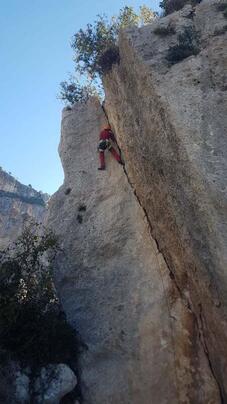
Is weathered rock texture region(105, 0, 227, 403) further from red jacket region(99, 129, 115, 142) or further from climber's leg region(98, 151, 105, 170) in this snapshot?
red jacket region(99, 129, 115, 142)

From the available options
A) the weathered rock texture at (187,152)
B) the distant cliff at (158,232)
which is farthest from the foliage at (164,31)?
the weathered rock texture at (187,152)

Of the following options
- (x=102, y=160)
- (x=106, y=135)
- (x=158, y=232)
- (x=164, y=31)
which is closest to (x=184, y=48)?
(x=164, y=31)

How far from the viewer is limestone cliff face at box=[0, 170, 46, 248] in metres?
80.9

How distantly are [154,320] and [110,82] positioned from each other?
38.0ft

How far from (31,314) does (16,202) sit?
78.8 m

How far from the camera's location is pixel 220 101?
1404 cm

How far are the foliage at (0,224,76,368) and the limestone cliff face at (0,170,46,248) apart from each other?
6044 cm

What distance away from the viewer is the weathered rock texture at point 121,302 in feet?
48.5

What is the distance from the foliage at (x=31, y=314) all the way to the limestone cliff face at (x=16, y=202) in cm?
6044

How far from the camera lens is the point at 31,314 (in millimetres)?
15664

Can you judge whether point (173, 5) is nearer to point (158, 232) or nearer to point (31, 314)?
point (158, 232)

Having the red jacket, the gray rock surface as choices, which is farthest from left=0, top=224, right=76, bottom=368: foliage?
the red jacket

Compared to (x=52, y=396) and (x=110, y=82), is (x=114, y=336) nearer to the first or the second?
(x=52, y=396)

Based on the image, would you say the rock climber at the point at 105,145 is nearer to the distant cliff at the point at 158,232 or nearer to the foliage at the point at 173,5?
the distant cliff at the point at 158,232
